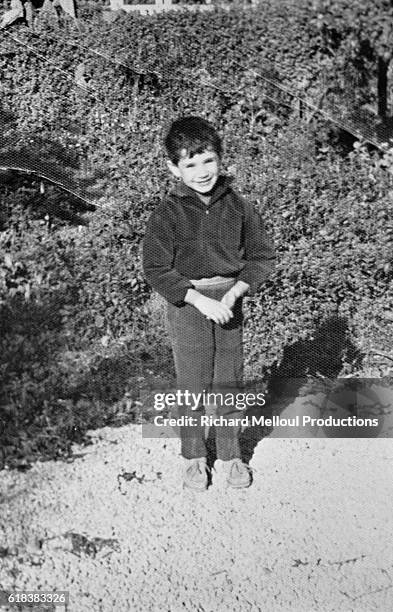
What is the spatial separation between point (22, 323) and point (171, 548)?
0.93m

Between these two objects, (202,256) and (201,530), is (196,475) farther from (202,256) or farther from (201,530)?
(202,256)

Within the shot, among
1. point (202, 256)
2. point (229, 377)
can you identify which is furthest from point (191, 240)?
point (229, 377)

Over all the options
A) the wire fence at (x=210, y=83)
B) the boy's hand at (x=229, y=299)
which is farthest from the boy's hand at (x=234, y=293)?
the wire fence at (x=210, y=83)

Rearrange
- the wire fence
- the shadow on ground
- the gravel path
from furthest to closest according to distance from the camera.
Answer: the shadow on ground → the wire fence → the gravel path

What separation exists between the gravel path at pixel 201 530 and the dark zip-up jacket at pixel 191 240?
64cm

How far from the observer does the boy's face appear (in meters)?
2.02

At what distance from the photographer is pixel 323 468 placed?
2.38 m

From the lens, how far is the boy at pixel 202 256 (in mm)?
2035

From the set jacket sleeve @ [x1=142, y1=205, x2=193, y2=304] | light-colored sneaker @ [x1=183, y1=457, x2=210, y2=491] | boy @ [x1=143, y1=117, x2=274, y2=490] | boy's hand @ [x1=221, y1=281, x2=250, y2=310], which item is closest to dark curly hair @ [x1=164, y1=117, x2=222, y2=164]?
boy @ [x1=143, y1=117, x2=274, y2=490]

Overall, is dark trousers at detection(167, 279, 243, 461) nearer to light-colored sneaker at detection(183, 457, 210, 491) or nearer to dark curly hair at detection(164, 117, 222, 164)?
light-colored sneaker at detection(183, 457, 210, 491)

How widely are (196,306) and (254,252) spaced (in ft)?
0.79

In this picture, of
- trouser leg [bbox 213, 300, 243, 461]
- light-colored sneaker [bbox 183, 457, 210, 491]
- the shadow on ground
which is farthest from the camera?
the shadow on ground

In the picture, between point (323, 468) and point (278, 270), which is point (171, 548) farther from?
point (278, 270)

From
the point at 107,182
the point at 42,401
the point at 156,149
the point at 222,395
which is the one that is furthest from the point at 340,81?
the point at 42,401
